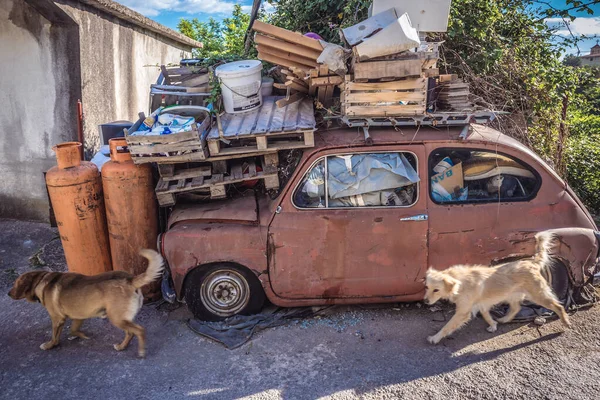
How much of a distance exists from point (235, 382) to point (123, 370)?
96 cm

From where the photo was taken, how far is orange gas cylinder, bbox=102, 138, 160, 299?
479cm

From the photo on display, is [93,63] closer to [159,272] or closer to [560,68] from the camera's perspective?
[159,272]

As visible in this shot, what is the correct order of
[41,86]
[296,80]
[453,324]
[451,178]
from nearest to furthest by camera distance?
[453,324] → [451,178] → [296,80] → [41,86]

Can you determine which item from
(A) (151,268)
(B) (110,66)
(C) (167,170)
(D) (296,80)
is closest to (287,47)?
(D) (296,80)

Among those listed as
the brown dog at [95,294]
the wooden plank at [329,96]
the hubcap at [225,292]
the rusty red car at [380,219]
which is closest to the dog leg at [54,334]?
the brown dog at [95,294]

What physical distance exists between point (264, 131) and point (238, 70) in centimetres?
79

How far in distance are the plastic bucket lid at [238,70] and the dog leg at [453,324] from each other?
299 cm

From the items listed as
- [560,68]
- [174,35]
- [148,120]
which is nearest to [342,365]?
[148,120]

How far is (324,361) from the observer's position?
162 inches

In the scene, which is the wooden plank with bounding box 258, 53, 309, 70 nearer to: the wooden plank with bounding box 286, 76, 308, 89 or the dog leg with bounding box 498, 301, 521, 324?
the wooden plank with bounding box 286, 76, 308, 89

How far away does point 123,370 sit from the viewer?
402cm

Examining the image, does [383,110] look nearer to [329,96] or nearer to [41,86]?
[329,96]

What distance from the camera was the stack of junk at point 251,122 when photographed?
445 centimetres

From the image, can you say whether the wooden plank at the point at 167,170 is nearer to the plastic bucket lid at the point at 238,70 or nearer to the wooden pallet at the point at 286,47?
the plastic bucket lid at the point at 238,70
